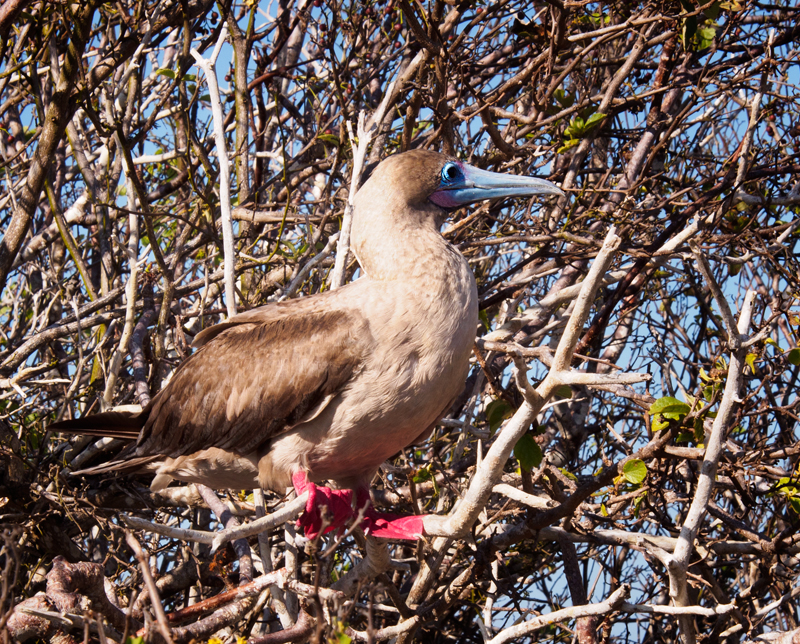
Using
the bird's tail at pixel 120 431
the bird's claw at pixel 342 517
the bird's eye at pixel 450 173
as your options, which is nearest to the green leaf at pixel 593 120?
the bird's eye at pixel 450 173

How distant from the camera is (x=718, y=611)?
2725 mm

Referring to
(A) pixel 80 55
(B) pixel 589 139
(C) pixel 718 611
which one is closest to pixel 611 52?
(B) pixel 589 139

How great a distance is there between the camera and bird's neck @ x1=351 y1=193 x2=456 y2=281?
3182 millimetres

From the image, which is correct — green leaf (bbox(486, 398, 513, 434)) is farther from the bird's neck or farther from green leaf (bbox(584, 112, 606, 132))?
green leaf (bbox(584, 112, 606, 132))

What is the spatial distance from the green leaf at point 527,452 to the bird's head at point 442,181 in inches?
42.8

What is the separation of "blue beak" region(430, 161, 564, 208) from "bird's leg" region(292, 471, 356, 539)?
53.1 inches

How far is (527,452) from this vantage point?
3035mm

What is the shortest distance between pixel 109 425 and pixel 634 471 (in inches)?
92.3

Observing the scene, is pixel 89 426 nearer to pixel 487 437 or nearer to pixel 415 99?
pixel 487 437

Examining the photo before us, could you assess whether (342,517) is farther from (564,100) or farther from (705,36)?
(705,36)

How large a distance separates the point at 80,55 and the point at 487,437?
8.87 feet

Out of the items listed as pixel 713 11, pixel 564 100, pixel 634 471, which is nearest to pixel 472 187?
pixel 564 100

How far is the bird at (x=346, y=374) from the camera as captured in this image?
3.02m

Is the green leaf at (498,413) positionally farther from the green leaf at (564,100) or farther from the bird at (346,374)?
the green leaf at (564,100)
